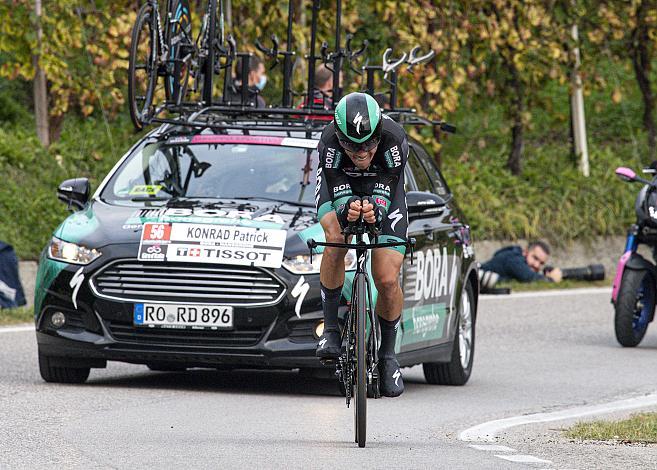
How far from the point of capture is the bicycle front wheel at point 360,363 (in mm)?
8203

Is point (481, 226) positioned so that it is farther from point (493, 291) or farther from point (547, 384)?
point (547, 384)

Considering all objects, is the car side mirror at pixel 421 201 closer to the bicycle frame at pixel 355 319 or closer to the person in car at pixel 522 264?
the bicycle frame at pixel 355 319

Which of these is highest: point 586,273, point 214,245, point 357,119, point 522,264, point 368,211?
point 357,119

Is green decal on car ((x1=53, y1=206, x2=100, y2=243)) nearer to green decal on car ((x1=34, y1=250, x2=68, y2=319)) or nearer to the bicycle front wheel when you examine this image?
green decal on car ((x1=34, y1=250, x2=68, y2=319))

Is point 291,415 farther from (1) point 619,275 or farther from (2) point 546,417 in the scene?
(1) point 619,275

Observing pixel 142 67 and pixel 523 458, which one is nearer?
pixel 523 458

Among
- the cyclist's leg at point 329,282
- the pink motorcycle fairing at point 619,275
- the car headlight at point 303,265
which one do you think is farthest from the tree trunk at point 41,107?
the cyclist's leg at point 329,282

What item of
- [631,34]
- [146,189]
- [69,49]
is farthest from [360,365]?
[631,34]

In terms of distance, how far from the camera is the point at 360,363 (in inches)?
327

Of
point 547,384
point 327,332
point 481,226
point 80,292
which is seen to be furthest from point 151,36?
point 481,226

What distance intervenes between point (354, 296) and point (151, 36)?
488 centimetres

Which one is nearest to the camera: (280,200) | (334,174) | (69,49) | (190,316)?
(334,174)

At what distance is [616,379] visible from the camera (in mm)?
12500

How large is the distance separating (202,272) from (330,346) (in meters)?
1.77
